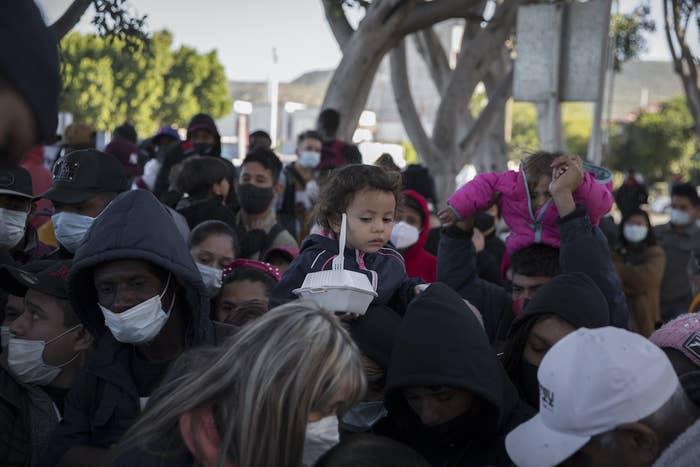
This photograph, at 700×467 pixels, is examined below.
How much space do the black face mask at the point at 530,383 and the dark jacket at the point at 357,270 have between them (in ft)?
1.70

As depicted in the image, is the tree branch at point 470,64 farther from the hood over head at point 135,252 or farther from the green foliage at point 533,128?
the green foliage at point 533,128

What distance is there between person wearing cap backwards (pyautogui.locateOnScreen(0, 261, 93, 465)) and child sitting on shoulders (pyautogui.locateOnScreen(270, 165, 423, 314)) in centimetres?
82

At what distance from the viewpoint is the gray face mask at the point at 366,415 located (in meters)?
3.36

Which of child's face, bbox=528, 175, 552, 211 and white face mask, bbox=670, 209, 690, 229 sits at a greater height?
child's face, bbox=528, 175, 552, 211

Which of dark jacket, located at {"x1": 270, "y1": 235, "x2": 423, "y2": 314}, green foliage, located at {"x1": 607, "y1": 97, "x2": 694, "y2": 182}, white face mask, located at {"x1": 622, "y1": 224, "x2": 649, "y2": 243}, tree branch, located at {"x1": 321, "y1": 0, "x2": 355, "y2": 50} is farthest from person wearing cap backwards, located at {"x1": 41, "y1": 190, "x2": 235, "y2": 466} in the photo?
green foliage, located at {"x1": 607, "y1": 97, "x2": 694, "y2": 182}

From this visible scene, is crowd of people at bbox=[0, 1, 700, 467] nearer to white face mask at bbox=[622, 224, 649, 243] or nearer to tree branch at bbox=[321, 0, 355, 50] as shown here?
white face mask at bbox=[622, 224, 649, 243]

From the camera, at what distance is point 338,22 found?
1140 cm

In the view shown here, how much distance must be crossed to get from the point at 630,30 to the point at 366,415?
22527 millimetres

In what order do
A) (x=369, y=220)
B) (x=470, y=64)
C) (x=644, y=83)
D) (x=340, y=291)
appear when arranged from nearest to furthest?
(x=340, y=291), (x=369, y=220), (x=470, y=64), (x=644, y=83)

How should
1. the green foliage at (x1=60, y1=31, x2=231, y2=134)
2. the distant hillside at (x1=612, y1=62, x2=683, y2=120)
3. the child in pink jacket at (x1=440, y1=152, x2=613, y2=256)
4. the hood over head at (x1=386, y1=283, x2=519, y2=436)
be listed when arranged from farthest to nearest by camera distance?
1. the distant hillside at (x1=612, y1=62, x2=683, y2=120)
2. the green foliage at (x1=60, y1=31, x2=231, y2=134)
3. the child in pink jacket at (x1=440, y1=152, x2=613, y2=256)
4. the hood over head at (x1=386, y1=283, x2=519, y2=436)

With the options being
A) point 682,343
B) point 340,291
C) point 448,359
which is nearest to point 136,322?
point 340,291

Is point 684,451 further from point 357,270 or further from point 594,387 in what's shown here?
point 357,270

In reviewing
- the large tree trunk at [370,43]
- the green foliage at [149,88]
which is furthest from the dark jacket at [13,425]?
the green foliage at [149,88]

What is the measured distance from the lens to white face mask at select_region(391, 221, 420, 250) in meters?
6.16
